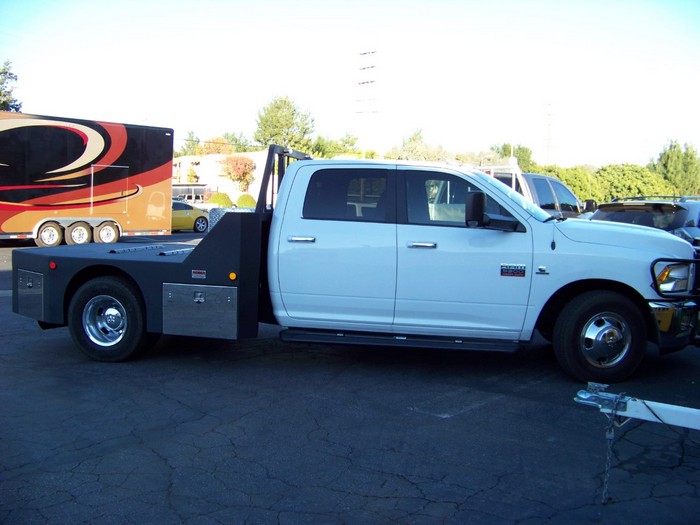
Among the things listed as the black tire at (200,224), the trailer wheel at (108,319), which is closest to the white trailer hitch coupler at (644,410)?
the trailer wheel at (108,319)

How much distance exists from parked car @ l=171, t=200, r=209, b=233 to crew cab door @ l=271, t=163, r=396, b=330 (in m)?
24.6

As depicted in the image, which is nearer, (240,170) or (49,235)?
(49,235)

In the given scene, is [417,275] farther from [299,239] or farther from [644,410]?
[644,410]

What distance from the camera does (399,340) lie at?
633cm

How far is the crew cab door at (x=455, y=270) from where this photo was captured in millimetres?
6160

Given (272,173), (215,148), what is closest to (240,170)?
(215,148)

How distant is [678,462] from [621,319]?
69.1 inches

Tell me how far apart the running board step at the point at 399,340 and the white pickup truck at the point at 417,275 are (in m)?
0.02

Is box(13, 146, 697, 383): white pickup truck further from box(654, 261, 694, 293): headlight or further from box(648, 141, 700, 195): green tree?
box(648, 141, 700, 195): green tree

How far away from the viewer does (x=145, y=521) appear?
3.62 m

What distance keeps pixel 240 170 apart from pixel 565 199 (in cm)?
4393

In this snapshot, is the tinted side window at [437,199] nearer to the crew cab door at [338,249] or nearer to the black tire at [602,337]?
the crew cab door at [338,249]

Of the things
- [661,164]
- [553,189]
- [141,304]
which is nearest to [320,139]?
[661,164]

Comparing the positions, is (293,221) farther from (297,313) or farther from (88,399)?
(88,399)
